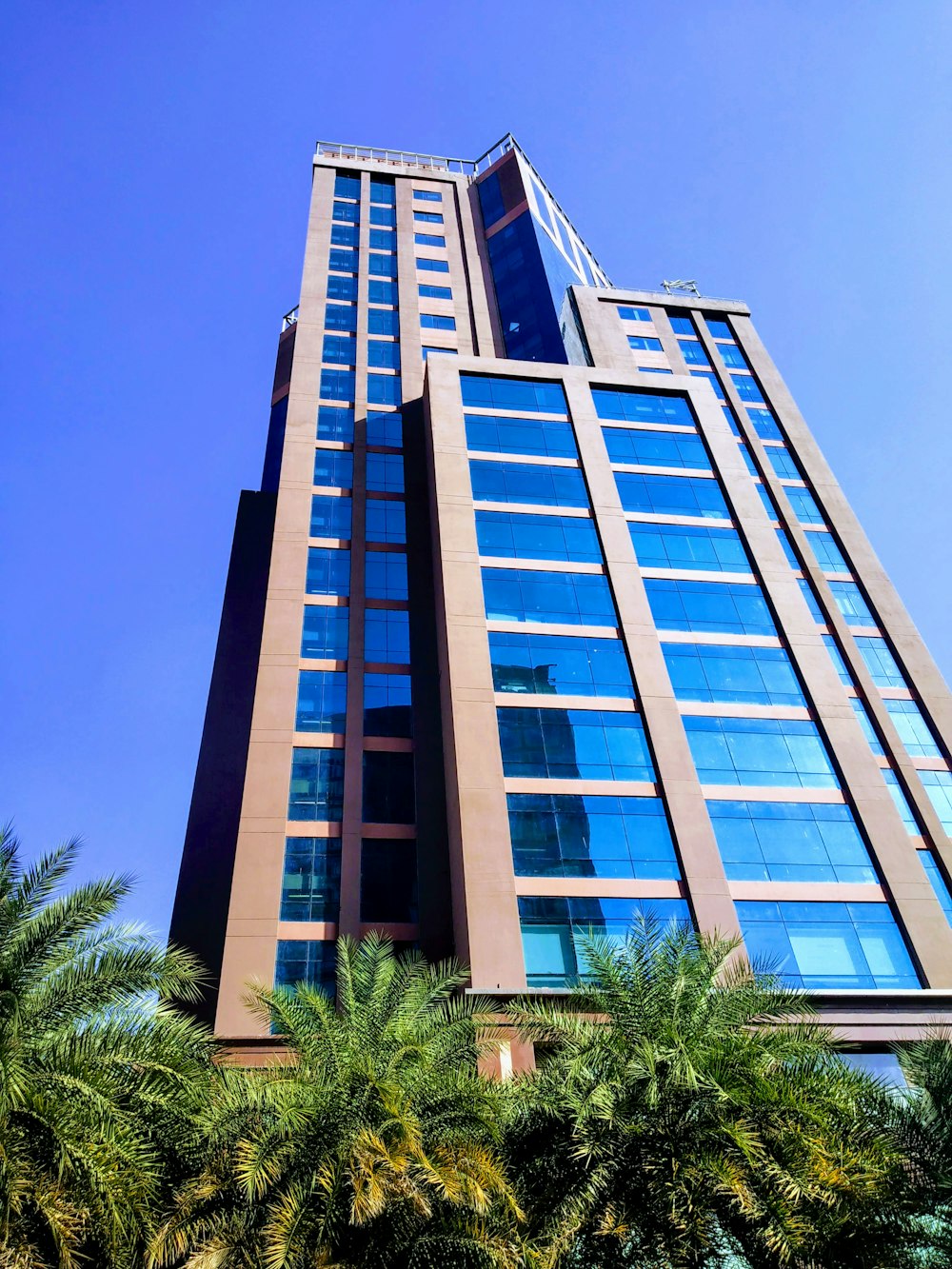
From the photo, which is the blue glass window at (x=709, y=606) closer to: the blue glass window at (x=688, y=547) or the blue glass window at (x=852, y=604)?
the blue glass window at (x=688, y=547)

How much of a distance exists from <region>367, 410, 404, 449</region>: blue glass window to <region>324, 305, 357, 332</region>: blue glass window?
8.03 m

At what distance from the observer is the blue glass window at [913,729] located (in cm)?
3819

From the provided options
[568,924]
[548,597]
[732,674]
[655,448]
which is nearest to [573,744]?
[568,924]

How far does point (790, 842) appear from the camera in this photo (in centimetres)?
2748

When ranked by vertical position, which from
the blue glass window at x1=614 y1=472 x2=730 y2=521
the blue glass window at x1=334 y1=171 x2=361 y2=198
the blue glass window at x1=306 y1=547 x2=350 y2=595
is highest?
the blue glass window at x1=334 y1=171 x2=361 y2=198

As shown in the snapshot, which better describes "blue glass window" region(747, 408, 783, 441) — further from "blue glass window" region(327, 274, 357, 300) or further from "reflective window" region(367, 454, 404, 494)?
"blue glass window" region(327, 274, 357, 300)

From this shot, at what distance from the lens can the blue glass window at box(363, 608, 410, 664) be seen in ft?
115

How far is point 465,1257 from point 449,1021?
3914 mm

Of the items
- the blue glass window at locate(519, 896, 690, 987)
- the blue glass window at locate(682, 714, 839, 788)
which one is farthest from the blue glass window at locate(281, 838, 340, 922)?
the blue glass window at locate(682, 714, 839, 788)

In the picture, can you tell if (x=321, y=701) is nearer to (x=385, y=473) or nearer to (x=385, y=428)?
(x=385, y=473)

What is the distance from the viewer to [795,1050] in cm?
1309

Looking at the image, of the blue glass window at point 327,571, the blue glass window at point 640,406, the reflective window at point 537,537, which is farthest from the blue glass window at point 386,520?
the blue glass window at point 640,406

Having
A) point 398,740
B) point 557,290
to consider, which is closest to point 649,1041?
point 398,740

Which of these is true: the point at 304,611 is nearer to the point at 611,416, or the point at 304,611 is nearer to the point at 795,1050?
the point at 611,416
